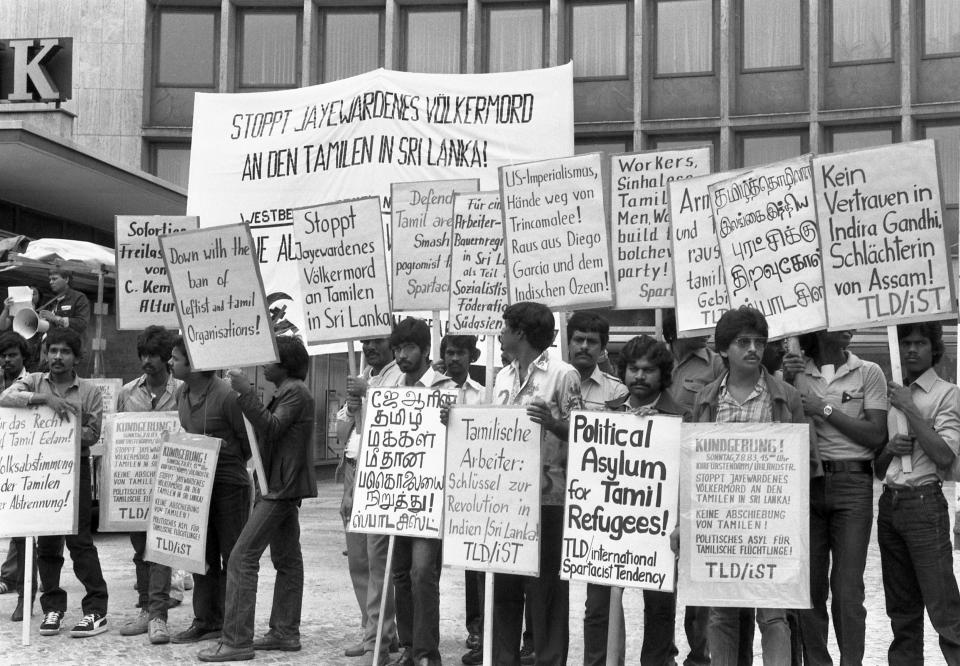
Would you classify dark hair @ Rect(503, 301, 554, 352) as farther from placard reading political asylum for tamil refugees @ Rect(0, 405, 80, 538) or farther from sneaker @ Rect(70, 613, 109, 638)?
sneaker @ Rect(70, 613, 109, 638)

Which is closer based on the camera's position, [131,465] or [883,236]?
[883,236]

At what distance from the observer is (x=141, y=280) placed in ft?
32.7

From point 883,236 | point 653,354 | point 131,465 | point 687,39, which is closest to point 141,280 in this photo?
point 131,465

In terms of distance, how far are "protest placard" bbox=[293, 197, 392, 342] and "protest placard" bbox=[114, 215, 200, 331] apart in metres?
1.65

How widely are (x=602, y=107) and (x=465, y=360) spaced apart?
2135 centimetres

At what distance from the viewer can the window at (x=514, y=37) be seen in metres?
29.2

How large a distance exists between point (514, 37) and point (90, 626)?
22672 millimetres

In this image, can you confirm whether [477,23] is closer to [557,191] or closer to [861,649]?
[557,191]

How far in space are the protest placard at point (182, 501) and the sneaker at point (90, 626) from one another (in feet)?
1.94

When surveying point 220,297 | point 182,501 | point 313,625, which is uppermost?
point 220,297

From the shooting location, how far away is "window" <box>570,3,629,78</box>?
2888 cm

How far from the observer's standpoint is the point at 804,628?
6.87 meters

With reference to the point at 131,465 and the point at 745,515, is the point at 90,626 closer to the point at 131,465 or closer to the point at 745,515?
the point at 131,465

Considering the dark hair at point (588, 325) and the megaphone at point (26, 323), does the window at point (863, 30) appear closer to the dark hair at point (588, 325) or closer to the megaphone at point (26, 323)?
the megaphone at point (26, 323)
